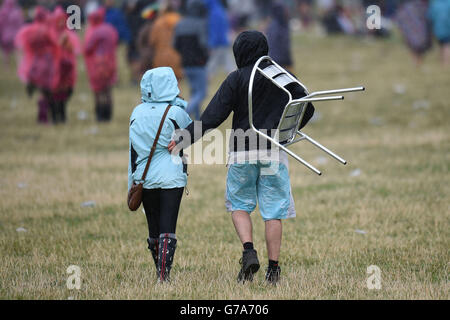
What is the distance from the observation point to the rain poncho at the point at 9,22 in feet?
79.5

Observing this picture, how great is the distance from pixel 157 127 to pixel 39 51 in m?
9.87

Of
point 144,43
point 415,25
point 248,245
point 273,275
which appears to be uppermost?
point 415,25

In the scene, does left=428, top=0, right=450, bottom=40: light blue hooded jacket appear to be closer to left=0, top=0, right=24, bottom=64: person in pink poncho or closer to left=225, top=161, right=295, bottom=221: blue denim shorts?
left=0, top=0, right=24, bottom=64: person in pink poncho

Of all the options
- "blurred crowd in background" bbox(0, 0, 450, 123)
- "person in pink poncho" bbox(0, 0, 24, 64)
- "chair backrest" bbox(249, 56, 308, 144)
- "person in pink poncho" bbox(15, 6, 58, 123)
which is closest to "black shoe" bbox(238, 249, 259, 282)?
"chair backrest" bbox(249, 56, 308, 144)

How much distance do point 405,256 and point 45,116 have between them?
10487 mm

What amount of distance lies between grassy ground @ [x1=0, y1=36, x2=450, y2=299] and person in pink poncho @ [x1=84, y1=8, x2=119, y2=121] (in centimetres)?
86

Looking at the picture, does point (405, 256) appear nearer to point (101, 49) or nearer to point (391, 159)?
point (391, 159)

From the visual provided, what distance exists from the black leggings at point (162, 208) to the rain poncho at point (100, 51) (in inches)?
374

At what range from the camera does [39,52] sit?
47.9 feet

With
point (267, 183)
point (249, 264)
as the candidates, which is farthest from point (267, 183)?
point (249, 264)

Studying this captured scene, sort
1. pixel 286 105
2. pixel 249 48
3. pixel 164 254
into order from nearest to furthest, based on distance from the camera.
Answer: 1. pixel 286 105
2. pixel 249 48
3. pixel 164 254

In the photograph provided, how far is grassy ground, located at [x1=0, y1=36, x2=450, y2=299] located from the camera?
5449mm

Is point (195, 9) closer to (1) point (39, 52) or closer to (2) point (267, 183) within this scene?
(1) point (39, 52)
